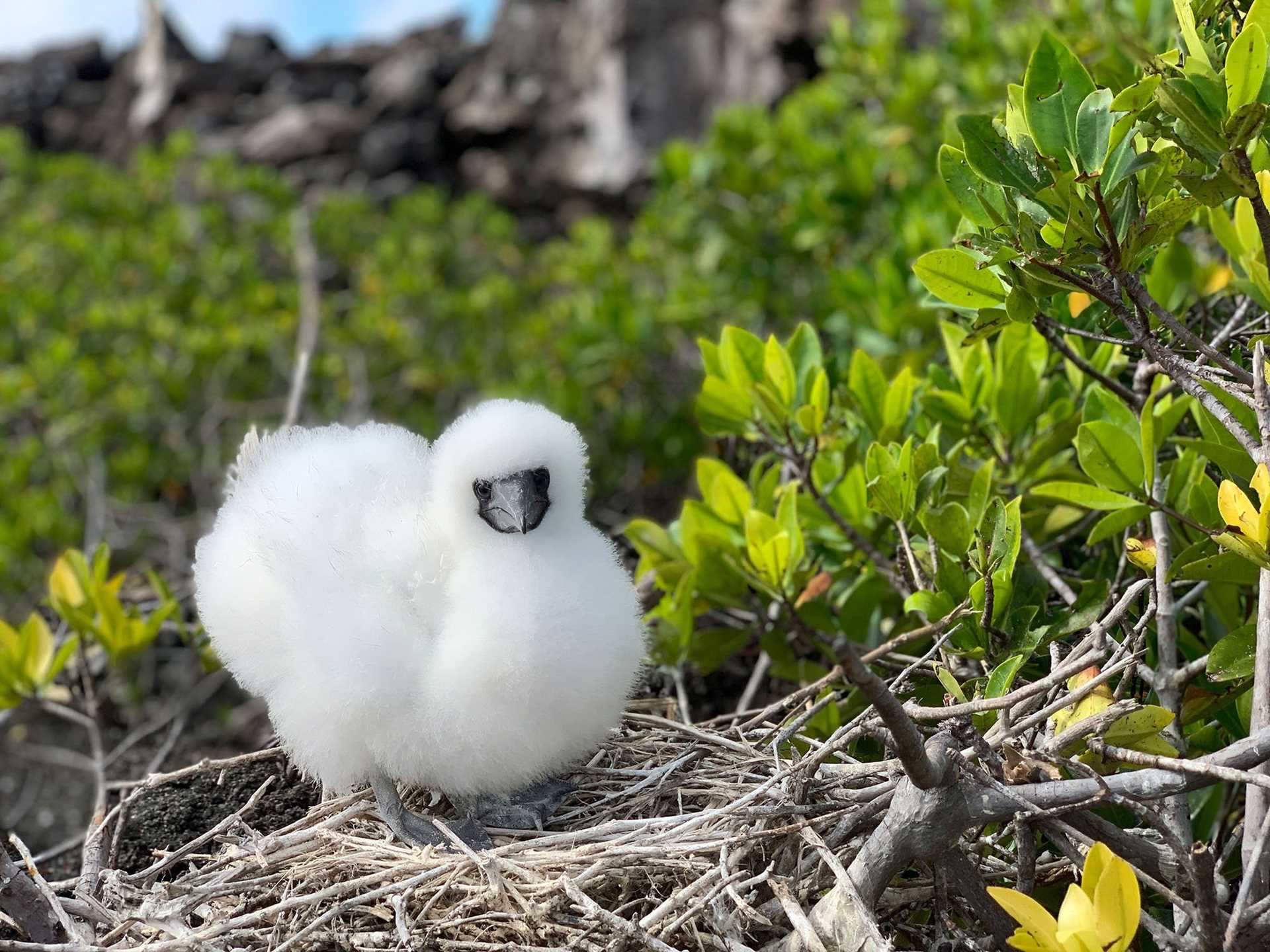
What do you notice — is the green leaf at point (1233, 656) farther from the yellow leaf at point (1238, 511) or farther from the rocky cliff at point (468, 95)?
the rocky cliff at point (468, 95)

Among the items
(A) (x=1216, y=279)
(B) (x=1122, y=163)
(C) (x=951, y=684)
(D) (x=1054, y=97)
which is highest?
(D) (x=1054, y=97)

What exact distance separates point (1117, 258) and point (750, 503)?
1041 millimetres

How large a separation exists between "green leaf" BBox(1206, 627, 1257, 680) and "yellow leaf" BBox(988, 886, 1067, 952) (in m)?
0.58

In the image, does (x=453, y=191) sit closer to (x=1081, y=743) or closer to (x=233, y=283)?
(x=233, y=283)

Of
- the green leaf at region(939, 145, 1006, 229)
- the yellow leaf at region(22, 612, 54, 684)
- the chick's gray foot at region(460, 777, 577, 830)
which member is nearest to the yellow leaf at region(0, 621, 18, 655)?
the yellow leaf at region(22, 612, 54, 684)

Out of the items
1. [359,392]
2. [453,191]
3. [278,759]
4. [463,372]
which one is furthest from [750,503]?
[453,191]

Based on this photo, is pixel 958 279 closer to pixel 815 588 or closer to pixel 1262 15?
pixel 1262 15

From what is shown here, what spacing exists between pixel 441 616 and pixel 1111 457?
120 centimetres

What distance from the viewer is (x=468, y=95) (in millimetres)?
12438

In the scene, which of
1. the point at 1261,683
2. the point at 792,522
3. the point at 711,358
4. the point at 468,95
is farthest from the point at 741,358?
the point at 468,95

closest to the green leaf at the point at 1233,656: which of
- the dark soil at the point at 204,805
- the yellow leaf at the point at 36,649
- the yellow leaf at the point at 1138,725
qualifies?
the yellow leaf at the point at 1138,725

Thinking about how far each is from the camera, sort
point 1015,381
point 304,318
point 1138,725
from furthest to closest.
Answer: point 304,318
point 1015,381
point 1138,725

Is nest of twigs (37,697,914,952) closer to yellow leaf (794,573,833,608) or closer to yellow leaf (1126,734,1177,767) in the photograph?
yellow leaf (1126,734,1177,767)

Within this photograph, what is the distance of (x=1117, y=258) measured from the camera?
1602 millimetres
